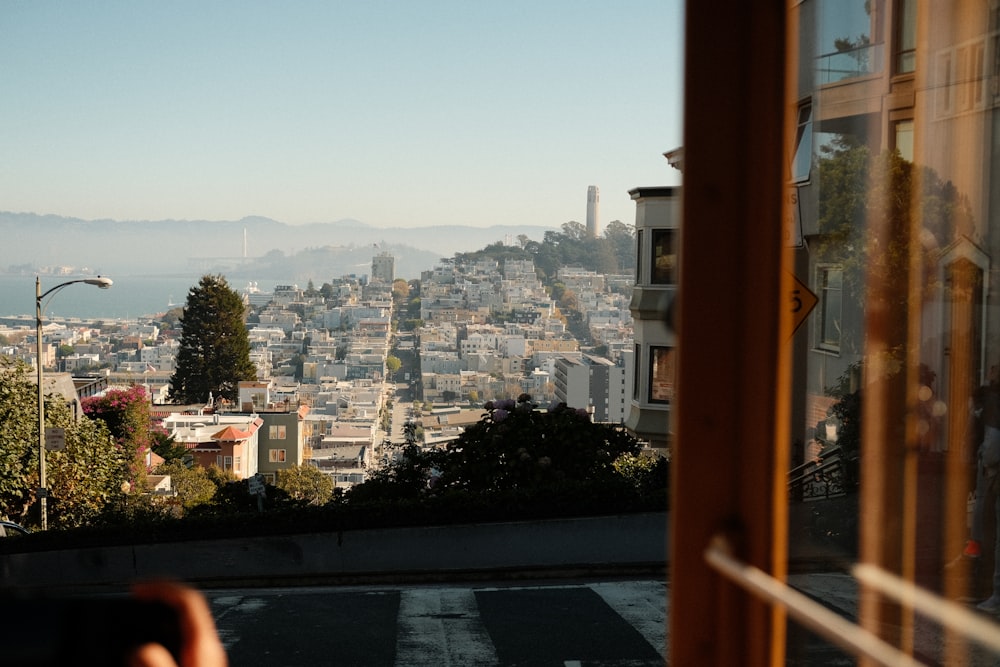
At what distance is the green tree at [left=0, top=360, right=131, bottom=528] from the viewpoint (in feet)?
75.1

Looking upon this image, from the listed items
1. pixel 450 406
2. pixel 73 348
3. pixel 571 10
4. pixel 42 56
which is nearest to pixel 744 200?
pixel 571 10

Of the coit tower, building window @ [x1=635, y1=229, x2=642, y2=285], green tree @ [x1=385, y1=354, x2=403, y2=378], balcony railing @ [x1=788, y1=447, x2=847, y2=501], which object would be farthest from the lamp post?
green tree @ [x1=385, y1=354, x2=403, y2=378]

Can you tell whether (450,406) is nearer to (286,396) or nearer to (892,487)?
(286,396)

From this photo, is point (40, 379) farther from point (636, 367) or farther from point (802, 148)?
point (802, 148)

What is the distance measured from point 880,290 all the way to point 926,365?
11cm

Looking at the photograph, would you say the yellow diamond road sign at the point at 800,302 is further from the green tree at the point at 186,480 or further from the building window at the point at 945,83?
the green tree at the point at 186,480

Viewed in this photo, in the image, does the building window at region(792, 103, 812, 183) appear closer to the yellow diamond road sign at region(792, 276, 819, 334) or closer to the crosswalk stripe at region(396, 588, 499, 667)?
the yellow diamond road sign at region(792, 276, 819, 334)

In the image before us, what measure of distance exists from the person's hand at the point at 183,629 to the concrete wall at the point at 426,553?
10.2 m

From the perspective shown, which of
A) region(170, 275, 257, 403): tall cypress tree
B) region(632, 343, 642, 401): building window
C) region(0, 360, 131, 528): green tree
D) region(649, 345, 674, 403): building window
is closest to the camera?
region(649, 345, 674, 403): building window

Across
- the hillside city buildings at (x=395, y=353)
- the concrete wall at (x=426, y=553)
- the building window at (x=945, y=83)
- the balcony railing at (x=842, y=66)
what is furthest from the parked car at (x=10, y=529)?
the building window at (x=945, y=83)

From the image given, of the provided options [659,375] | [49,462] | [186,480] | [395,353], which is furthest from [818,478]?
[395,353]

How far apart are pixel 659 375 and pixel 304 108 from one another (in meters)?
154

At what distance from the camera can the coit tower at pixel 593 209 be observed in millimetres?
62588

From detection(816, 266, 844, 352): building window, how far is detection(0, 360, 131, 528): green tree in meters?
22.9
